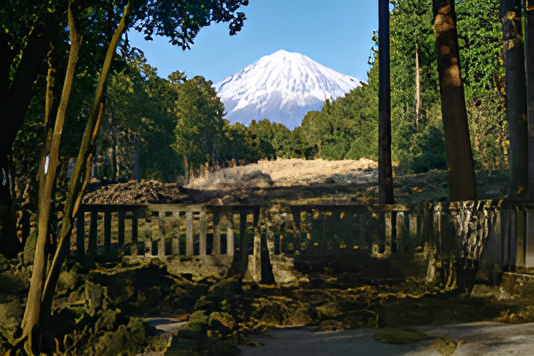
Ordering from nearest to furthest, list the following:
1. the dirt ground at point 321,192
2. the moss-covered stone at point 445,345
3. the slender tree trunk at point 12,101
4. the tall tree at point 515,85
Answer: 1. the moss-covered stone at point 445,345
2. the slender tree trunk at point 12,101
3. the tall tree at point 515,85
4. the dirt ground at point 321,192

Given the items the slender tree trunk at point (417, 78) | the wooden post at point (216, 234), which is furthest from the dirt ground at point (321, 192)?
the wooden post at point (216, 234)

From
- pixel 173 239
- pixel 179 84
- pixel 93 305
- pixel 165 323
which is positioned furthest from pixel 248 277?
pixel 179 84

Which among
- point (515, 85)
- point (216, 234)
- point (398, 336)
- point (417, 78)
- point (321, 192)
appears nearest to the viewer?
point (398, 336)

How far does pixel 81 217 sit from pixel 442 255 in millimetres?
6151

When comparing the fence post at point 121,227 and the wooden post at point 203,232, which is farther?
the fence post at point 121,227

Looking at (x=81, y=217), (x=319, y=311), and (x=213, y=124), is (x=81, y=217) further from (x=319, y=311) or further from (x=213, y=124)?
(x=213, y=124)

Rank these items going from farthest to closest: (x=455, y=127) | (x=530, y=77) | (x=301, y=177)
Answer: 1. (x=301, y=177)
2. (x=455, y=127)
3. (x=530, y=77)

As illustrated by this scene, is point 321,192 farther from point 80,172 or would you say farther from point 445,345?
point 80,172

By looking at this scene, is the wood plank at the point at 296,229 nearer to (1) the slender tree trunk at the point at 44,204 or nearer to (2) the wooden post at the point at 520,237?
(2) the wooden post at the point at 520,237

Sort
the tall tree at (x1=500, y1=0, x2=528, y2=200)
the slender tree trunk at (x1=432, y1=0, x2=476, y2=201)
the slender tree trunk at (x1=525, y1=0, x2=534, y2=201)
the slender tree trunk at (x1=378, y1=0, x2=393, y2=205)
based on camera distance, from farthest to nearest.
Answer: the slender tree trunk at (x1=378, y1=0, x2=393, y2=205) < the tall tree at (x1=500, y1=0, x2=528, y2=200) < the slender tree trunk at (x1=432, y1=0, x2=476, y2=201) < the slender tree trunk at (x1=525, y1=0, x2=534, y2=201)

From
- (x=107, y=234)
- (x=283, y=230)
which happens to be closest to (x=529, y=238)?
(x=283, y=230)

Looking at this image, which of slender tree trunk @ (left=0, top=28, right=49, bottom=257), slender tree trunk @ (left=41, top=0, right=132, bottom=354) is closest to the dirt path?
slender tree trunk @ (left=41, top=0, right=132, bottom=354)

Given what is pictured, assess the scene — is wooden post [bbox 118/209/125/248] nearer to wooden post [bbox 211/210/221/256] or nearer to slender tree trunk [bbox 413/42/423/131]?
wooden post [bbox 211/210/221/256]

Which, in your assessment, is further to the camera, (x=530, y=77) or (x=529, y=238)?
(x=530, y=77)
